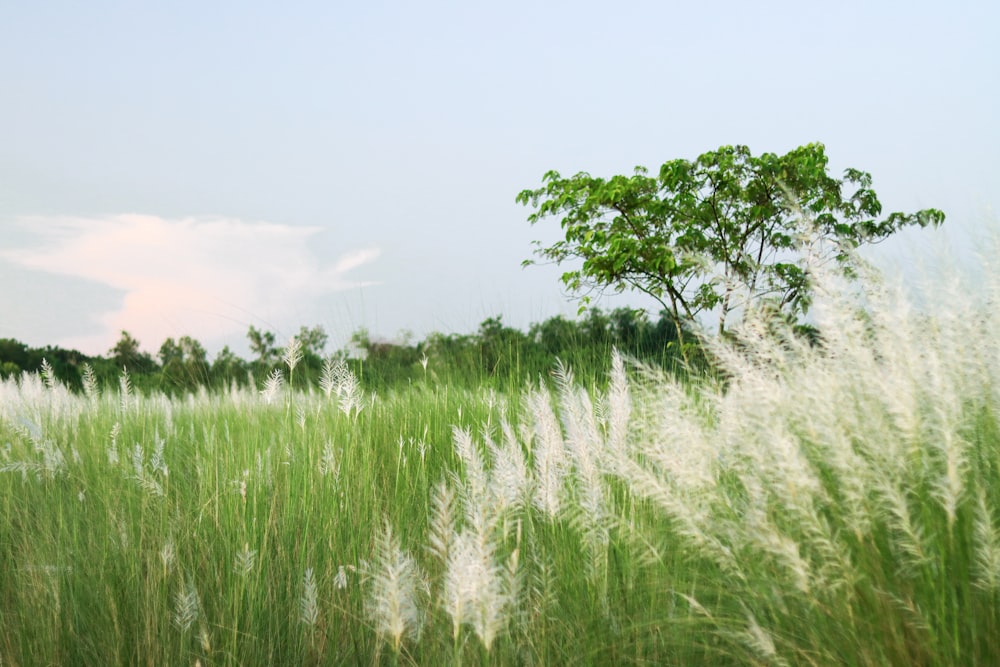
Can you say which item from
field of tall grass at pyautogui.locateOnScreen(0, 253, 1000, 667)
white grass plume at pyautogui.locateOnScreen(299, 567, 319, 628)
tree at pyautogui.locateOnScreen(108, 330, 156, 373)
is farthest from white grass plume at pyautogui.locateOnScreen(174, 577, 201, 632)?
tree at pyautogui.locateOnScreen(108, 330, 156, 373)

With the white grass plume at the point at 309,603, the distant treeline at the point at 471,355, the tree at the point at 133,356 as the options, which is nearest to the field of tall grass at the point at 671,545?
the white grass plume at the point at 309,603

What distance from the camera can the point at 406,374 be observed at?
7898 mm

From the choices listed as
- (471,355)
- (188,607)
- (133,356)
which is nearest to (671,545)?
(188,607)

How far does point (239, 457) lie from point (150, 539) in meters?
1.07

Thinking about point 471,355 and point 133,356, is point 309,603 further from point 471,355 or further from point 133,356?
point 133,356

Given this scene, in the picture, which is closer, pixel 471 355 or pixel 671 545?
pixel 671 545

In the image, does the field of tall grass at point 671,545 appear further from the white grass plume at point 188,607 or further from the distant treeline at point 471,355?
the distant treeline at point 471,355

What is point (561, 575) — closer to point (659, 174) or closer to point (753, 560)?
point (753, 560)

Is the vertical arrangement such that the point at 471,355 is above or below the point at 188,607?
above

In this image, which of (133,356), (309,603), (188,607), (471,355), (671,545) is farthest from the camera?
(133,356)

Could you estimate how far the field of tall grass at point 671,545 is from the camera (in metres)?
1.70

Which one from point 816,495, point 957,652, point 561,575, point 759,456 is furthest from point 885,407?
point 561,575

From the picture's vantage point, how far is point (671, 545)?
2605mm

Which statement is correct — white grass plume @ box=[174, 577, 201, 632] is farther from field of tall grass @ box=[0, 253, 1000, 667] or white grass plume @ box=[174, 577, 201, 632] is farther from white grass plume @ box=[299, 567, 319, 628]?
white grass plume @ box=[299, 567, 319, 628]
